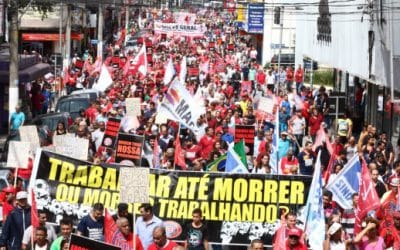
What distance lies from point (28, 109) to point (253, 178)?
69.8 feet

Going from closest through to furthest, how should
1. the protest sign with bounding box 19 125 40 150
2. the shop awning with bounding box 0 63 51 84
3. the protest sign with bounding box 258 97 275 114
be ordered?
the protest sign with bounding box 19 125 40 150, the protest sign with bounding box 258 97 275 114, the shop awning with bounding box 0 63 51 84

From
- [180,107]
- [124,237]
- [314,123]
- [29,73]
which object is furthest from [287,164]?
[29,73]

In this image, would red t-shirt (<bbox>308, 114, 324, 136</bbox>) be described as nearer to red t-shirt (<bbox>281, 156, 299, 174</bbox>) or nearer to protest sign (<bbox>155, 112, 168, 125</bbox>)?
protest sign (<bbox>155, 112, 168, 125</bbox>)

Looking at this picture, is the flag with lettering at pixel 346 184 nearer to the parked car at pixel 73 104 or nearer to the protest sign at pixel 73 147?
the protest sign at pixel 73 147

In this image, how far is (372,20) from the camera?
27.9m

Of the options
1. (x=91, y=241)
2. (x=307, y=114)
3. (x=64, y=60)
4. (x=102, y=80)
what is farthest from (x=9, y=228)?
(x=64, y=60)

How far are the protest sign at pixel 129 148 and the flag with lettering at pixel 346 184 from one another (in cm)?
398

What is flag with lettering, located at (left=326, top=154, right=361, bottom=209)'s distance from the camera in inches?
573

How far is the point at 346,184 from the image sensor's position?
1481 centimetres

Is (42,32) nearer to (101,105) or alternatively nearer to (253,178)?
(101,105)

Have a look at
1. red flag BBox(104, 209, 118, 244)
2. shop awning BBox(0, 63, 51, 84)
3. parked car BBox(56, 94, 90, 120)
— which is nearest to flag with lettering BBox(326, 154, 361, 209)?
red flag BBox(104, 209, 118, 244)

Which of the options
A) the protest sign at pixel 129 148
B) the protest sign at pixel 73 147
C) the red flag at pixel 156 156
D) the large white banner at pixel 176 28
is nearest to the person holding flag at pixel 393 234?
the protest sign at pixel 73 147

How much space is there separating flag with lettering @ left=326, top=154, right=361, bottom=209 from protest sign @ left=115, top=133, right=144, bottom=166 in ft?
13.1

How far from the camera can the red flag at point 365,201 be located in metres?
13.4
